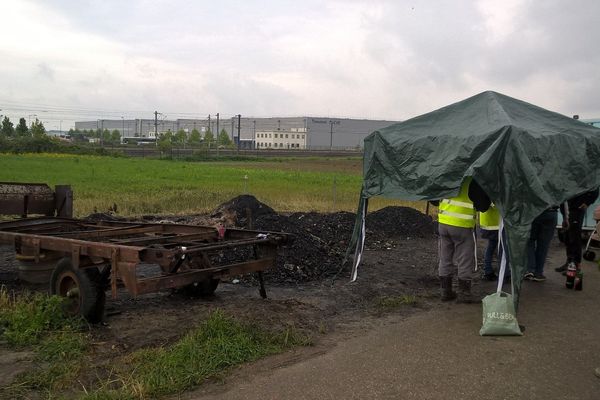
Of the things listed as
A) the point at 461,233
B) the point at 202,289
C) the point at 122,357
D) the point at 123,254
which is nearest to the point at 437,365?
the point at 461,233

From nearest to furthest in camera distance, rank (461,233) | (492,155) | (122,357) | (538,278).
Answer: (122,357)
(492,155)
(461,233)
(538,278)

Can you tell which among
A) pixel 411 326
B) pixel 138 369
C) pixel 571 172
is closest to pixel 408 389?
pixel 411 326

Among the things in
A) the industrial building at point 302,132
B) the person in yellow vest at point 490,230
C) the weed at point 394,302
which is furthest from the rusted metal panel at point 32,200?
the industrial building at point 302,132

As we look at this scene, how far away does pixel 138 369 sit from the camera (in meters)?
4.59

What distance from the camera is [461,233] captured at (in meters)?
7.00

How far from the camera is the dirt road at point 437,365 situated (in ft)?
14.1

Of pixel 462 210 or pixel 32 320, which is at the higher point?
pixel 462 210

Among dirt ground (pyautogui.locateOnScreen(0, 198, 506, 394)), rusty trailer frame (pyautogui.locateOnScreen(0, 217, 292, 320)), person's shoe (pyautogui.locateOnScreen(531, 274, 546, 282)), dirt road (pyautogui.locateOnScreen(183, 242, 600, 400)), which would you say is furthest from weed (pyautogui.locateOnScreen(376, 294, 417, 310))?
person's shoe (pyautogui.locateOnScreen(531, 274, 546, 282))

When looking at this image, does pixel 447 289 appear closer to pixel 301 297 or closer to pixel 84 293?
pixel 301 297

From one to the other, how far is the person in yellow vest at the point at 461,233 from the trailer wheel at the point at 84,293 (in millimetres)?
4330

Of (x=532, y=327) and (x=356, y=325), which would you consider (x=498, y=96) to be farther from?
(x=356, y=325)

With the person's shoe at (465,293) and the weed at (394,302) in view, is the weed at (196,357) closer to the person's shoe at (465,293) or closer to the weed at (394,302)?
the weed at (394,302)

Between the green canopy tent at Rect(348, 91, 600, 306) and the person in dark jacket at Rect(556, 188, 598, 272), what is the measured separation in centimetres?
47

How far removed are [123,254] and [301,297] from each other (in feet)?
9.87
